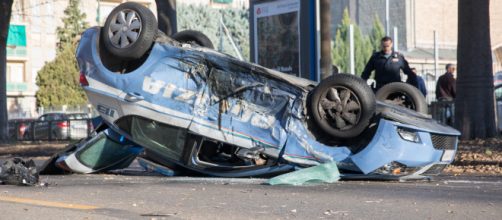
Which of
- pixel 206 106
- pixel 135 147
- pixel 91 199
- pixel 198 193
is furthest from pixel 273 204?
pixel 135 147

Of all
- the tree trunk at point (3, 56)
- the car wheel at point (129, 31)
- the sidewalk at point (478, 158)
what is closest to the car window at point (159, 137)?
the car wheel at point (129, 31)

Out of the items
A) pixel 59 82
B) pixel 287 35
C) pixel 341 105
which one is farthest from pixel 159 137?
pixel 59 82

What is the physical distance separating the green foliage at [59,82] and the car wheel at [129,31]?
59.4 m

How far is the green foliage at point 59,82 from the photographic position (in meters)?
68.8

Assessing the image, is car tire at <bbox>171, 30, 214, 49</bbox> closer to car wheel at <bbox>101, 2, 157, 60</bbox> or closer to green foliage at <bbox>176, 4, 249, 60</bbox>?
car wheel at <bbox>101, 2, 157, 60</bbox>

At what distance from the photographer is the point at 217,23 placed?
7312 centimetres

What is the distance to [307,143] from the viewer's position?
918 centimetres

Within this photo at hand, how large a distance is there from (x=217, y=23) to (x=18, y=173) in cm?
6439

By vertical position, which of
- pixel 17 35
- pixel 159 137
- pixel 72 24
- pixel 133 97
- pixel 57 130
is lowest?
pixel 57 130

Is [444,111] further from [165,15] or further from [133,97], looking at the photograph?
[133,97]

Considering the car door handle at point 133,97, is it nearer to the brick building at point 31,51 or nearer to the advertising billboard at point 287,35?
the advertising billboard at point 287,35

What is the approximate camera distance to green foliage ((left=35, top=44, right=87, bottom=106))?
68.8 m

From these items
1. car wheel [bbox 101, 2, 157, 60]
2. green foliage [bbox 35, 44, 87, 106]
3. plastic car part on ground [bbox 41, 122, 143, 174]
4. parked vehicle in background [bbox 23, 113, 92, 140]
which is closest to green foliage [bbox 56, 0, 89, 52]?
green foliage [bbox 35, 44, 87, 106]

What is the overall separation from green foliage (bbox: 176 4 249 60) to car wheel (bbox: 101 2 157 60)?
61305 millimetres
